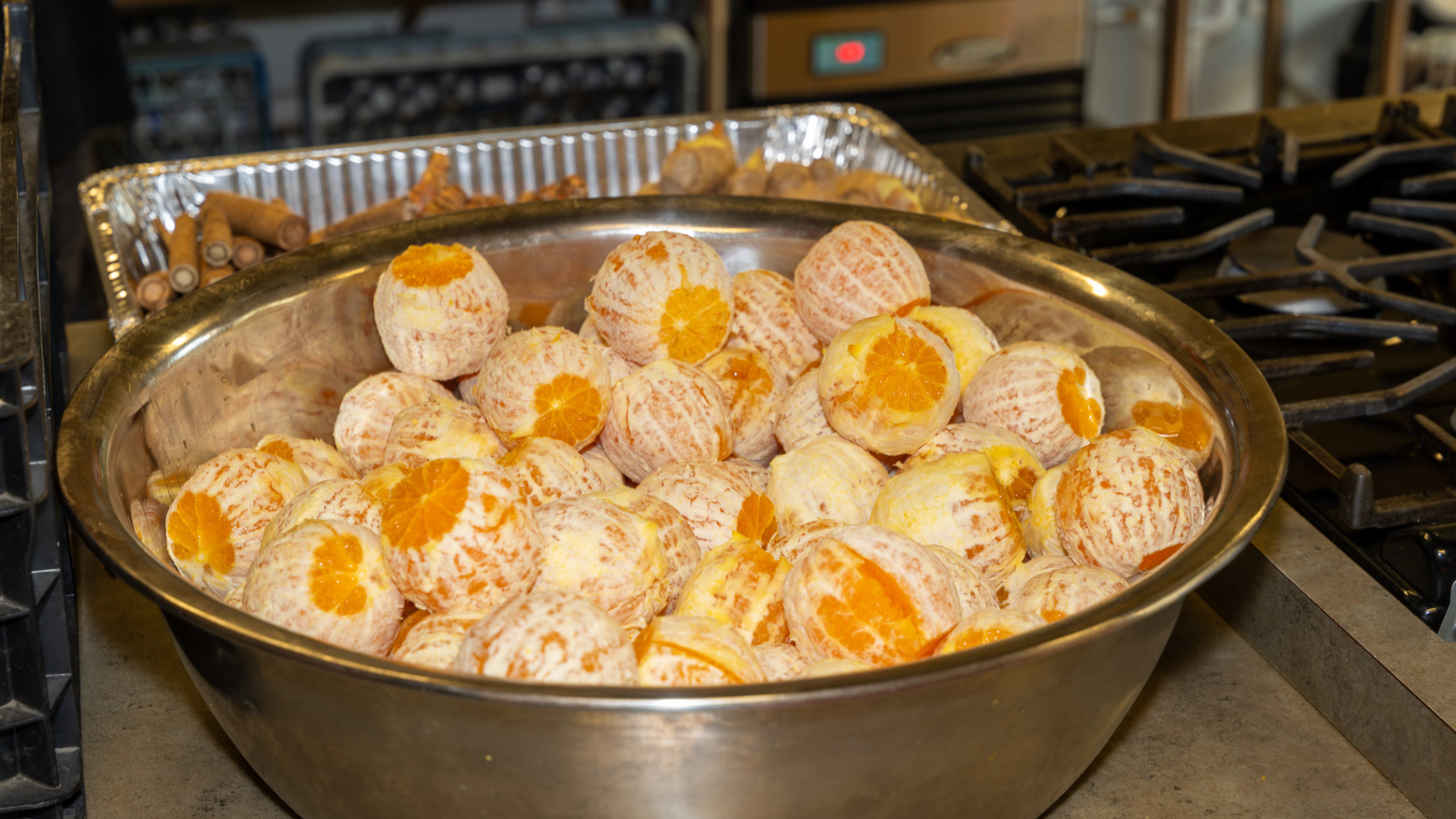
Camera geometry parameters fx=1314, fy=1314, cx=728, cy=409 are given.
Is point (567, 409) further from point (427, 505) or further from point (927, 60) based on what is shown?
point (927, 60)

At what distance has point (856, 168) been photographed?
6.26 ft

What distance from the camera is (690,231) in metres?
1.26

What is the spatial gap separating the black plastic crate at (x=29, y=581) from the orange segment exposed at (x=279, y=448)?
173mm

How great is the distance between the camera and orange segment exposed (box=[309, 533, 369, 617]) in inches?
Result: 31.7

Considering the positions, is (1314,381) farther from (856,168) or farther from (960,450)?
(856,168)

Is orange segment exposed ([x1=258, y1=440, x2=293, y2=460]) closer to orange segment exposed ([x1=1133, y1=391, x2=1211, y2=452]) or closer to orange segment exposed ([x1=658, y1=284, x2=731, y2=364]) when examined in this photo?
orange segment exposed ([x1=658, y1=284, x2=731, y2=364])

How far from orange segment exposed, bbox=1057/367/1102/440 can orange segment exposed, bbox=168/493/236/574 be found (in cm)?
64

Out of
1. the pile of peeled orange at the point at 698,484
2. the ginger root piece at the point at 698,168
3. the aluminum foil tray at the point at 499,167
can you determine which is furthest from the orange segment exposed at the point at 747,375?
the ginger root piece at the point at 698,168

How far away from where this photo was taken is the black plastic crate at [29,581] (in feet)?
2.39

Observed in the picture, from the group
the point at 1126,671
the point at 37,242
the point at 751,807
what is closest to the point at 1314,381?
the point at 1126,671

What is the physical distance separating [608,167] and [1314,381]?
3.30 ft

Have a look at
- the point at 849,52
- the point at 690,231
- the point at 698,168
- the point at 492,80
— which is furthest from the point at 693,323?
the point at 849,52

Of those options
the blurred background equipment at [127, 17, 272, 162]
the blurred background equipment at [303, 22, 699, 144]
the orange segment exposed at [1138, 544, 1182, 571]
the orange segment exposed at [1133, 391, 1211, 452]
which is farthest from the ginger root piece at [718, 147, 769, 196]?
the blurred background equipment at [127, 17, 272, 162]

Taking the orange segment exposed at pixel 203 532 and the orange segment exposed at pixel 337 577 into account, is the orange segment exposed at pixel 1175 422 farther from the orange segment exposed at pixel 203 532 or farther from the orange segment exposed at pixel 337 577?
the orange segment exposed at pixel 203 532
